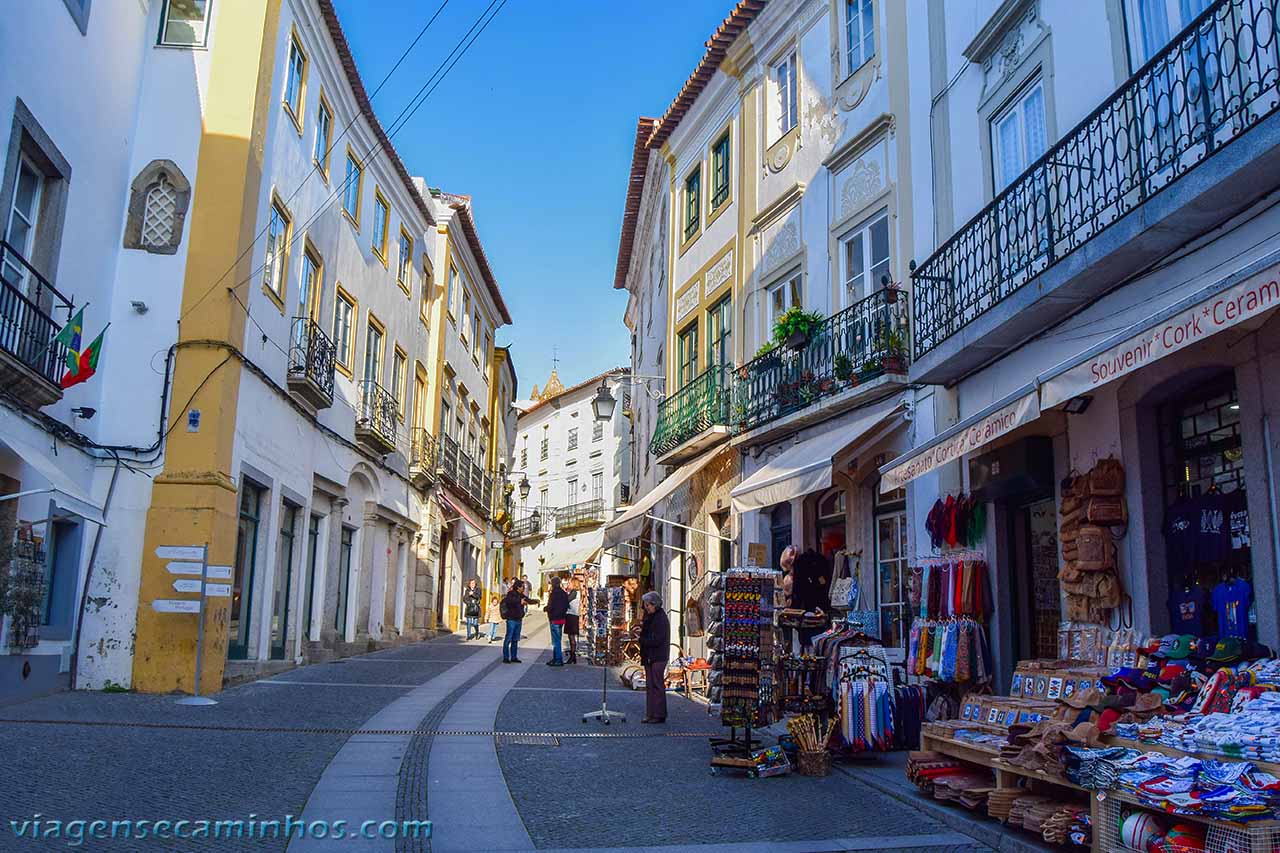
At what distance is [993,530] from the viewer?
10438 mm

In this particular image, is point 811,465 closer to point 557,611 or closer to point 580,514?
point 557,611

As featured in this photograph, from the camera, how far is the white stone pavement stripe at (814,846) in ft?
Result: 19.0

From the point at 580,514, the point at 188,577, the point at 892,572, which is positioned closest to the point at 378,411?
the point at 188,577

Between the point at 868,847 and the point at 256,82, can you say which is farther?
the point at 256,82

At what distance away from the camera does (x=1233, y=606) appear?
7086 mm

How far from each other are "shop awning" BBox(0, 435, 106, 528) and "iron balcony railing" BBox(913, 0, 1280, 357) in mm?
9090

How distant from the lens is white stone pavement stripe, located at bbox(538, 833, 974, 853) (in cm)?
579

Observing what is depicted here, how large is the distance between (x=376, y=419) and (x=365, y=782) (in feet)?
48.6

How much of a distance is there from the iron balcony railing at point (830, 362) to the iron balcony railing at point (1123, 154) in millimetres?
1243

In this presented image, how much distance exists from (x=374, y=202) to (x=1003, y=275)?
615 inches

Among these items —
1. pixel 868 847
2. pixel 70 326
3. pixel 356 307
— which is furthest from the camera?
pixel 356 307

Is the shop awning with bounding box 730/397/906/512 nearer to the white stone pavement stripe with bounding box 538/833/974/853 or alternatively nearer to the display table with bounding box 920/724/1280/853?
the display table with bounding box 920/724/1280/853

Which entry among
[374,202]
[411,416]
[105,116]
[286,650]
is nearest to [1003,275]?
[105,116]

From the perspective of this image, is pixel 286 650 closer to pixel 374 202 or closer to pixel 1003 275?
pixel 374 202
